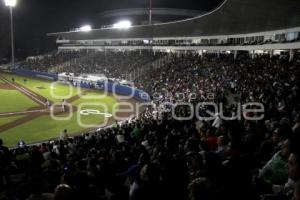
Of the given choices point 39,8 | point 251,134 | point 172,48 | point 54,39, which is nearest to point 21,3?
point 39,8

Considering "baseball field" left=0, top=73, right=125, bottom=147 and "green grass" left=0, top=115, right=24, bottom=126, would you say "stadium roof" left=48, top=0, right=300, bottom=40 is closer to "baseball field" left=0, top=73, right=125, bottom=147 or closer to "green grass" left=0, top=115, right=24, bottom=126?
"baseball field" left=0, top=73, right=125, bottom=147

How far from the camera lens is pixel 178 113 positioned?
19359 mm

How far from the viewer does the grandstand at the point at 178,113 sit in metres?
5.35

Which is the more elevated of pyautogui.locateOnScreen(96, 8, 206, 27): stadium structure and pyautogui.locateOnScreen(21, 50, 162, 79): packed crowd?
pyautogui.locateOnScreen(96, 8, 206, 27): stadium structure

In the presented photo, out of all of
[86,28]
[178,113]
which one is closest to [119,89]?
[178,113]

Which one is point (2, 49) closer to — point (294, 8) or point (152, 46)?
point (152, 46)

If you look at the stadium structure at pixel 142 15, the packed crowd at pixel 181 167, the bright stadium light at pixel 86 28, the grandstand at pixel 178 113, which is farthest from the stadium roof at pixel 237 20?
the bright stadium light at pixel 86 28

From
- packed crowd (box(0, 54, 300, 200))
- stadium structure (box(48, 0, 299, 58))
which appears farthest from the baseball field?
packed crowd (box(0, 54, 300, 200))

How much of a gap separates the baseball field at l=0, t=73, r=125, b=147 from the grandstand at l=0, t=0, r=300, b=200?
0.45 m

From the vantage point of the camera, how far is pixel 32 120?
3241 cm

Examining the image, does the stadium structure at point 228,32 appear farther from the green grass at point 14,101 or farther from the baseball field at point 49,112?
the green grass at point 14,101

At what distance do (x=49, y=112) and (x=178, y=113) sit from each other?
2028cm

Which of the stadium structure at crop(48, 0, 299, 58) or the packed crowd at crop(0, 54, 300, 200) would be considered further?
the stadium structure at crop(48, 0, 299, 58)

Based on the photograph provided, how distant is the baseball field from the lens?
91.2 ft
